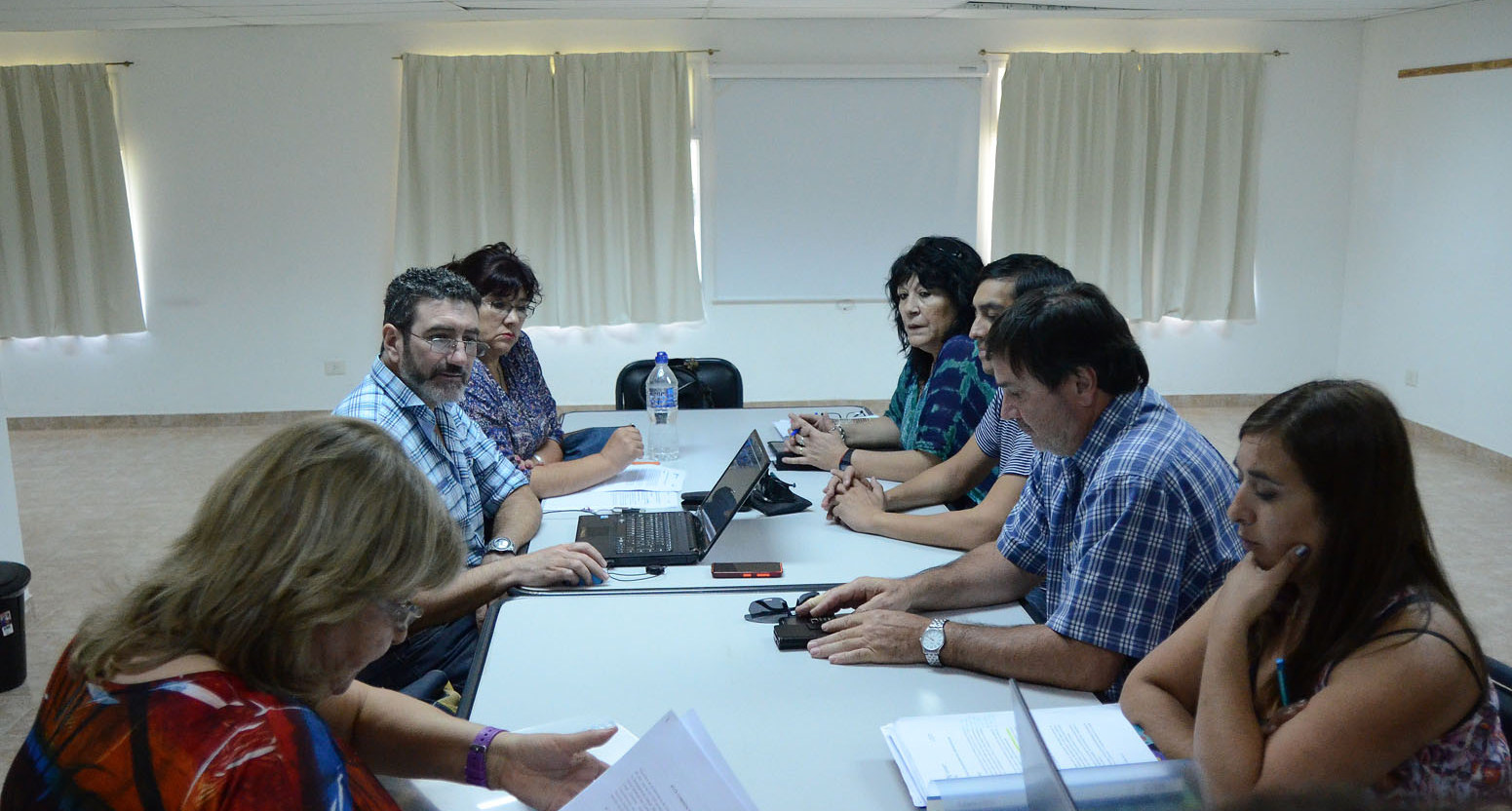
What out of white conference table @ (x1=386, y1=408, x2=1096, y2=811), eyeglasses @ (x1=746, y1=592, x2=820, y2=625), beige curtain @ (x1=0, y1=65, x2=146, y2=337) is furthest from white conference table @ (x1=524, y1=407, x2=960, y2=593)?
beige curtain @ (x1=0, y1=65, x2=146, y2=337)

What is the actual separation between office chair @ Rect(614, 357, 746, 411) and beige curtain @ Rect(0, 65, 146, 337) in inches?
161

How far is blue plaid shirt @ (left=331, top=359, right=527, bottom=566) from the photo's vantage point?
238 cm

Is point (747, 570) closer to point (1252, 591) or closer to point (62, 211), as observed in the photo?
point (1252, 591)

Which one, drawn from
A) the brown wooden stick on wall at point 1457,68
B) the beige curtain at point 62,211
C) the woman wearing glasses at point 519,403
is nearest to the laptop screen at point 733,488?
the woman wearing glasses at point 519,403

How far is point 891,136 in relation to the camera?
6738 millimetres

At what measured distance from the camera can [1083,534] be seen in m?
1.79

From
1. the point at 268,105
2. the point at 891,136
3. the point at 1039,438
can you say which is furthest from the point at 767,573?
the point at 268,105

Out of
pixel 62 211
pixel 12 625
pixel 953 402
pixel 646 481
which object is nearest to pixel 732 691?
pixel 646 481

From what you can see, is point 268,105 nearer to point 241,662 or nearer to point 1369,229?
point 241,662

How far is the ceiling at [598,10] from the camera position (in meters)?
5.45

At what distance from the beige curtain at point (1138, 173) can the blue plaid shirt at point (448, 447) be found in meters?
4.80

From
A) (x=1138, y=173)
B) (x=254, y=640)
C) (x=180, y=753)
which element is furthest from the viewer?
(x=1138, y=173)

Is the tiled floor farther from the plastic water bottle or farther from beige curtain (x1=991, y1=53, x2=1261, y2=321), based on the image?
the plastic water bottle

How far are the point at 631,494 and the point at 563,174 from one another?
4.27 metres
